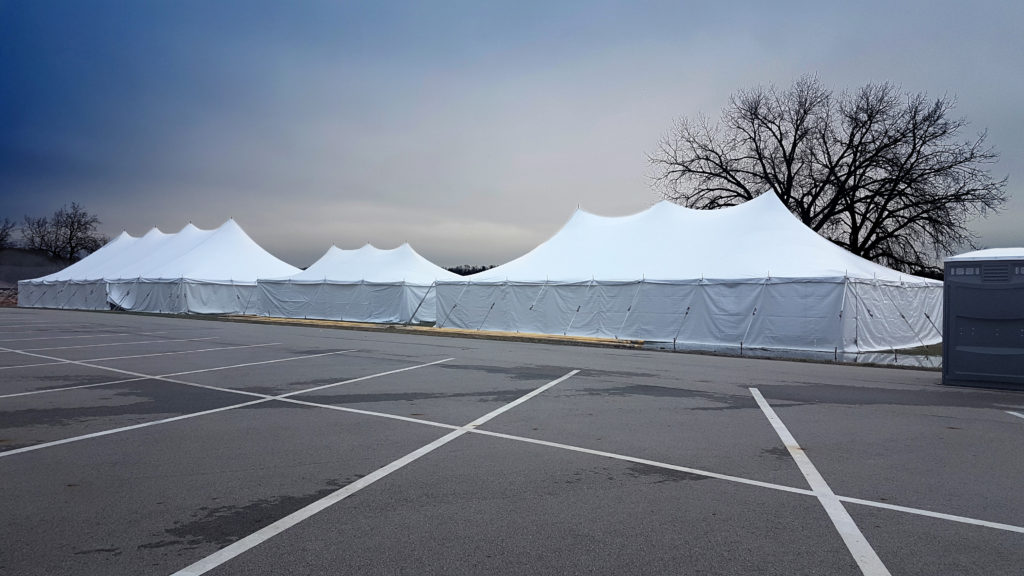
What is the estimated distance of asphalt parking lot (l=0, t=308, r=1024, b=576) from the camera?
346 cm

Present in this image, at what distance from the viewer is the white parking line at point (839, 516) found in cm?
337

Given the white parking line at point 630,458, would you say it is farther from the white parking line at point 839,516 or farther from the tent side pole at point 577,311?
the tent side pole at point 577,311

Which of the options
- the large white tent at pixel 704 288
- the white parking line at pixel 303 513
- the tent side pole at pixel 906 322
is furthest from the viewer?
the tent side pole at pixel 906 322

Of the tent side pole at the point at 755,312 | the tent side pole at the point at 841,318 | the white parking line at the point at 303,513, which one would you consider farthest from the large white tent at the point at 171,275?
the white parking line at the point at 303,513

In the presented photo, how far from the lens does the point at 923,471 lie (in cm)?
528

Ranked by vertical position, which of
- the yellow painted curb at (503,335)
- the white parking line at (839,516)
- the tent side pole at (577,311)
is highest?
the tent side pole at (577,311)

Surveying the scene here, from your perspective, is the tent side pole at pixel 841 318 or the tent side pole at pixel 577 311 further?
the tent side pole at pixel 577 311

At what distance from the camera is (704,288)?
751 inches

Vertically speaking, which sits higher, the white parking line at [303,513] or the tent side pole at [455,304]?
the tent side pole at [455,304]

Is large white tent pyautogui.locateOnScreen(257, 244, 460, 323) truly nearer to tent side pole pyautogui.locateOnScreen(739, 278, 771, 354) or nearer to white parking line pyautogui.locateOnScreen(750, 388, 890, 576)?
tent side pole pyautogui.locateOnScreen(739, 278, 771, 354)

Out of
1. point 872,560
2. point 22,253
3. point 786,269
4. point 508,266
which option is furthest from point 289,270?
point 22,253

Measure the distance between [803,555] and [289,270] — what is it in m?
39.7

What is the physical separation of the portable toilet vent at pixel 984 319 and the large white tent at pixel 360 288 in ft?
69.6

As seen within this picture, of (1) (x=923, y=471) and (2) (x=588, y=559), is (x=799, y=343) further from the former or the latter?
(2) (x=588, y=559)
